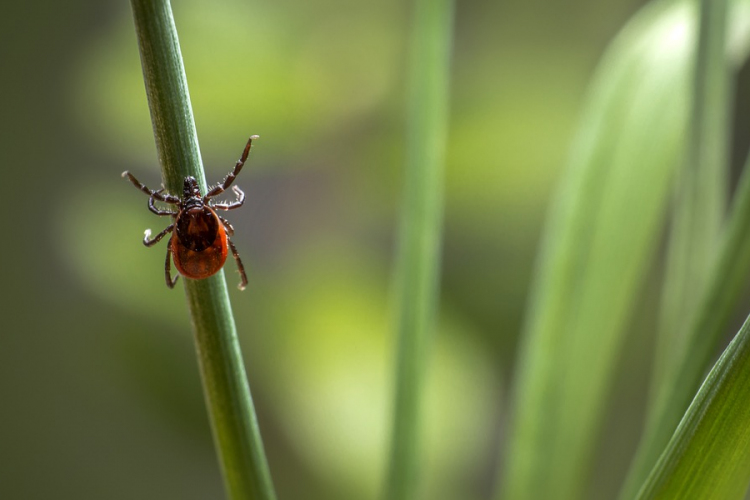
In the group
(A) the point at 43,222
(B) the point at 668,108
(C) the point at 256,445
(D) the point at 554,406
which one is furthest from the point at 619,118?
(A) the point at 43,222

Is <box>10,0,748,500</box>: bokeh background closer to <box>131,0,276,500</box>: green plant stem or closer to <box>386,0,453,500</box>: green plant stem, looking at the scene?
<box>386,0,453,500</box>: green plant stem

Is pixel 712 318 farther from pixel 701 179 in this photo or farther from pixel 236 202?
pixel 236 202

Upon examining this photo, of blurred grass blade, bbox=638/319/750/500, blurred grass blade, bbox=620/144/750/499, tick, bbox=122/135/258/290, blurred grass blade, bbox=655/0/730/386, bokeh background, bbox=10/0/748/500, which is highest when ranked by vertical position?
bokeh background, bbox=10/0/748/500

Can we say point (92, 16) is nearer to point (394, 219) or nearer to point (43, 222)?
point (43, 222)

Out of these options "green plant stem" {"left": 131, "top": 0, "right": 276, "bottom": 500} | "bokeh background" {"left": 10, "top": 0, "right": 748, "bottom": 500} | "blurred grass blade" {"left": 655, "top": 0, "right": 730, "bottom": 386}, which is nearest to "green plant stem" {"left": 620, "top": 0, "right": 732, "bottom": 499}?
"blurred grass blade" {"left": 655, "top": 0, "right": 730, "bottom": 386}

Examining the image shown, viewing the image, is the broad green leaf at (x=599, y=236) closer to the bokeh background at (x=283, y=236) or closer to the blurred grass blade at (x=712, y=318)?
the blurred grass blade at (x=712, y=318)

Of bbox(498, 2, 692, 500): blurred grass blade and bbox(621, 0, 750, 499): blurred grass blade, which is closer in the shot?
bbox(621, 0, 750, 499): blurred grass blade

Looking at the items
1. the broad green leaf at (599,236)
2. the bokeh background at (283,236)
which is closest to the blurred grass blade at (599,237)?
the broad green leaf at (599,236)
